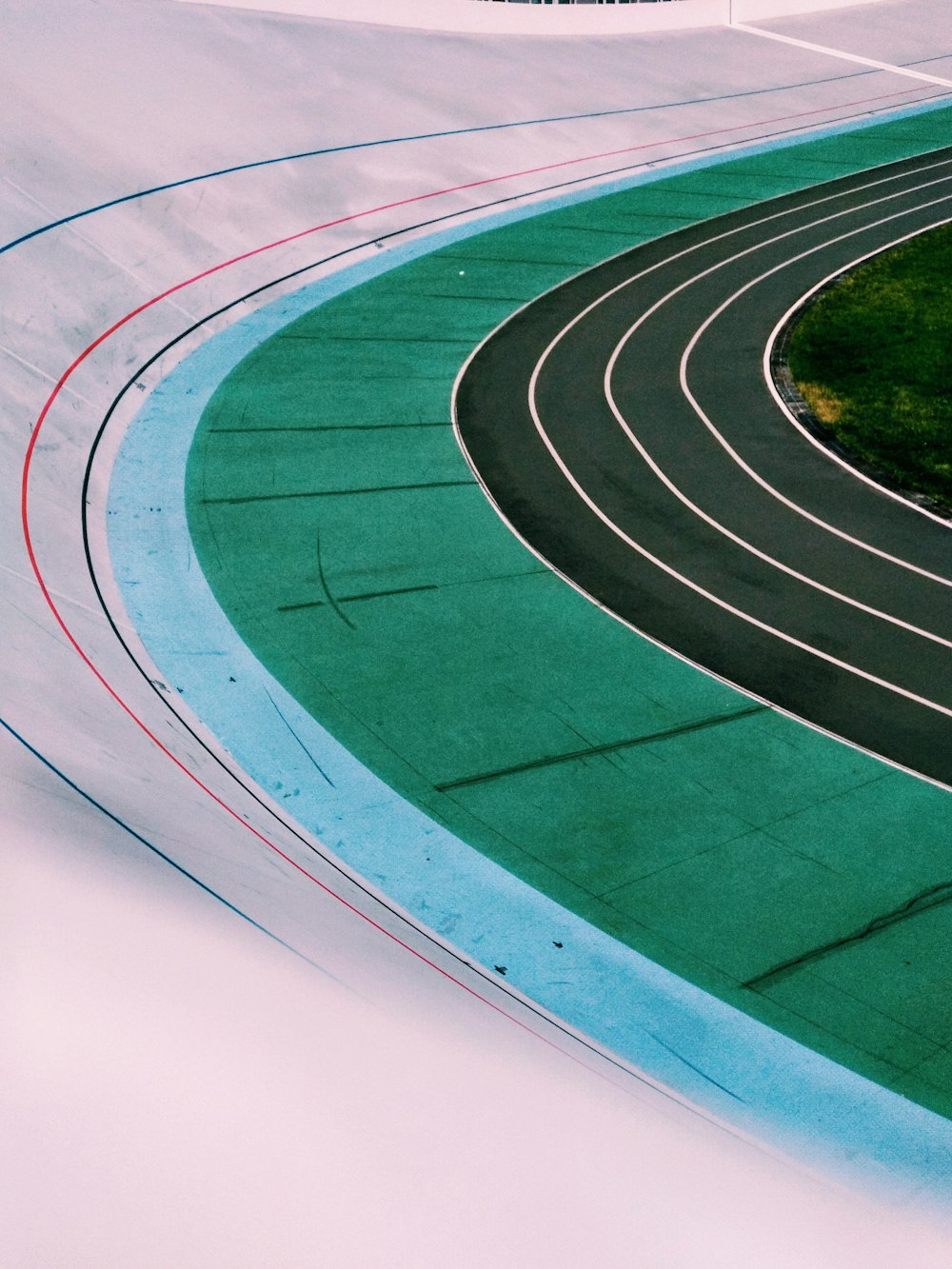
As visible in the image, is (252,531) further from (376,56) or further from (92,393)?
(376,56)

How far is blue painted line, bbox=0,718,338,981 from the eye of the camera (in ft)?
24.7

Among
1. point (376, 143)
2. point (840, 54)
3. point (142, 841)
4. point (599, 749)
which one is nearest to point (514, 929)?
point (599, 749)

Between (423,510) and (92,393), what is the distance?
5076 mm

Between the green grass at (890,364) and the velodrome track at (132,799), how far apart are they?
28.5ft

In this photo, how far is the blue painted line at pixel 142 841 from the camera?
7.54m

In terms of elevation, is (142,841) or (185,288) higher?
(185,288)

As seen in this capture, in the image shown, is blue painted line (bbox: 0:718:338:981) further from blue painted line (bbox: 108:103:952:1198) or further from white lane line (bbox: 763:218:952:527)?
white lane line (bbox: 763:218:952:527)

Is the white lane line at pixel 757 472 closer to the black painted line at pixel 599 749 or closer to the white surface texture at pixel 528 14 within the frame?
the black painted line at pixel 599 749

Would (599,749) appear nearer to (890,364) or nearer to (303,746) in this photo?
(303,746)

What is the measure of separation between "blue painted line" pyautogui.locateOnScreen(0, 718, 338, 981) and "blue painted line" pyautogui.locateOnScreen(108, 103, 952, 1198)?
4.68 feet

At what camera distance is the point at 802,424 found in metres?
16.3

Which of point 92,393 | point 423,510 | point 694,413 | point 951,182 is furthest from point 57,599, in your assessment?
point 951,182

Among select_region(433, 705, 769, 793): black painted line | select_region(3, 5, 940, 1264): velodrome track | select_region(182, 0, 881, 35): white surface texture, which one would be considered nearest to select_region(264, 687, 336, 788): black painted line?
select_region(3, 5, 940, 1264): velodrome track

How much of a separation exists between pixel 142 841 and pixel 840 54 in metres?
36.0
